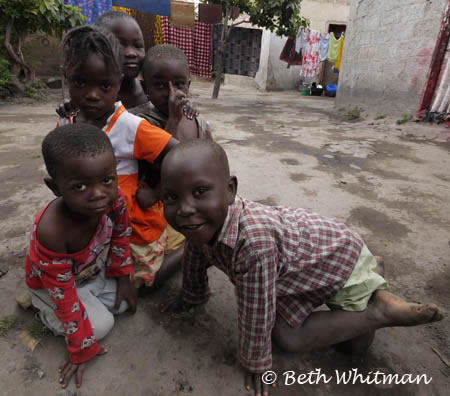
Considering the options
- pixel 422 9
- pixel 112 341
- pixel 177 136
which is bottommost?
pixel 112 341

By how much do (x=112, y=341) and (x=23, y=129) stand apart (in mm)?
4633

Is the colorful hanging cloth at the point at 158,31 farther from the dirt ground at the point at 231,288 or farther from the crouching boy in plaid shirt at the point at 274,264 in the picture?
the crouching boy in plaid shirt at the point at 274,264

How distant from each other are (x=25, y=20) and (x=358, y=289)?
27.3ft

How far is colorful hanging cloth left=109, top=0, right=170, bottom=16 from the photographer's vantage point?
8.32 meters

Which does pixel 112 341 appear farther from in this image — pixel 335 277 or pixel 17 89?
pixel 17 89

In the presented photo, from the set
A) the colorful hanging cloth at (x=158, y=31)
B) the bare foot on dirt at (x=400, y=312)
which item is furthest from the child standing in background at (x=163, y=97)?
the colorful hanging cloth at (x=158, y=31)

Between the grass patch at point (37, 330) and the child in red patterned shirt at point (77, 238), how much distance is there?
0.13 ft

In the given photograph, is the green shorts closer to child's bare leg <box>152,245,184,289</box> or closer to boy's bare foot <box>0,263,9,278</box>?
child's bare leg <box>152,245,184,289</box>

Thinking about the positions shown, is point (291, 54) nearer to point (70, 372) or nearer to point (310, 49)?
point (310, 49)

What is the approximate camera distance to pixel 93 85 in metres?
1.23

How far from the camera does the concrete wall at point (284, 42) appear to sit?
12.8 metres

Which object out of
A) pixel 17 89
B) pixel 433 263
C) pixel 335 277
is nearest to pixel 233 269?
pixel 335 277

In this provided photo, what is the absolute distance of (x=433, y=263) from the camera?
5.90ft

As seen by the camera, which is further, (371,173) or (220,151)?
(371,173)
